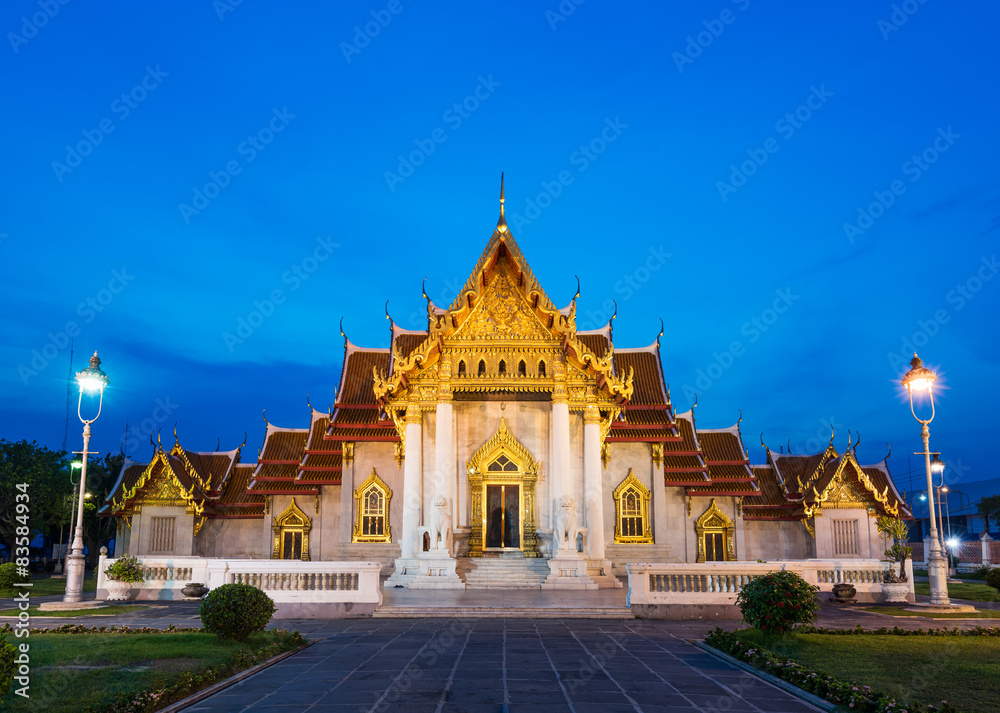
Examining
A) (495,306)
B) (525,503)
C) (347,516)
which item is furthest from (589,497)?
(347,516)

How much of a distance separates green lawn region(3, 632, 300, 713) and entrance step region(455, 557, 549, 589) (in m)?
10.0

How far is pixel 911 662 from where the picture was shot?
9828mm

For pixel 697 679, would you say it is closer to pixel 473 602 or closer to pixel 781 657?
pixel 781 657

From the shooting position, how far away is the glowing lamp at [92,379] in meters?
18.2

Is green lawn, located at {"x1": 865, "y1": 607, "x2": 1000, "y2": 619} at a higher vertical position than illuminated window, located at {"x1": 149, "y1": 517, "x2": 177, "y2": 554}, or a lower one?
lower

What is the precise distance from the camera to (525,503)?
24.1 metres

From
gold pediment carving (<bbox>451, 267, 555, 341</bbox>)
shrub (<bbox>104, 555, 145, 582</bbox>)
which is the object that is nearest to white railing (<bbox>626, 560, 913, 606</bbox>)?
gold pediment carving (<bbox>451, 267, 555, 341</bbox>)

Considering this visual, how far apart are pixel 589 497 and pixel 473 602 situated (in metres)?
6.61

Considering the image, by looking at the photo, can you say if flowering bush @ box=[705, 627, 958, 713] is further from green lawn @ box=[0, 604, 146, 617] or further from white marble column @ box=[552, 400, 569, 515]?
green lawn @ box=[0, 604, 146, 617]

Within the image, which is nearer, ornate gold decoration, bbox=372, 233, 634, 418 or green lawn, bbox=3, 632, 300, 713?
green lawn, bbox=3, 632, 300, 713

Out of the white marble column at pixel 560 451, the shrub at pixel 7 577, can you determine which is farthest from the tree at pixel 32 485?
the white marble column at pixel 560 451

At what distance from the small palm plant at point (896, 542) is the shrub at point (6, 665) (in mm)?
19527

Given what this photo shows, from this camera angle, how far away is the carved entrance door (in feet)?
78.7

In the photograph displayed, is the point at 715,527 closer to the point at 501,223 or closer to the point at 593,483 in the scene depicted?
the point at 593,483
